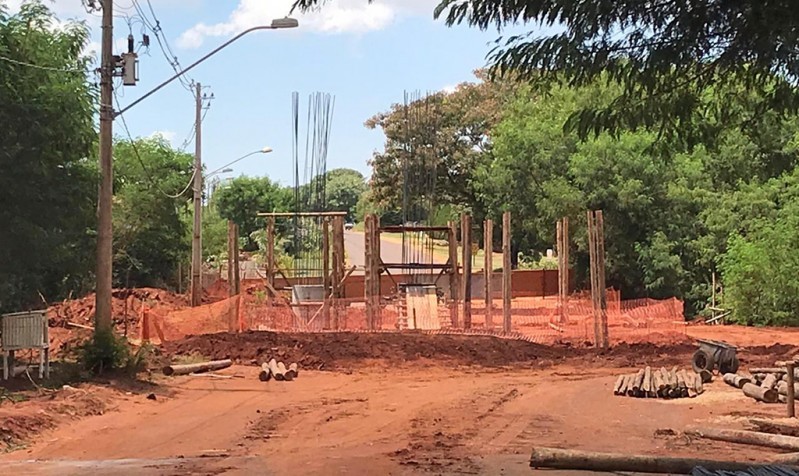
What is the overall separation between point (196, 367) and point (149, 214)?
20730 mm

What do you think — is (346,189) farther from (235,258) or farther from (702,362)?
(702,362)

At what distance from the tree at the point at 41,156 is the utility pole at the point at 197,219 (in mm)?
11384

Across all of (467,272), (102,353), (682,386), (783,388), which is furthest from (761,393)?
(102,353)

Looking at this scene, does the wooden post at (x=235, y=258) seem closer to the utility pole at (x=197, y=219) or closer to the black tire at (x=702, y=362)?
the utility pole at (x=197, y=219)

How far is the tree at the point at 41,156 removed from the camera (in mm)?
15922

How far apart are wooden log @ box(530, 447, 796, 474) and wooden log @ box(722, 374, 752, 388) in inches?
341

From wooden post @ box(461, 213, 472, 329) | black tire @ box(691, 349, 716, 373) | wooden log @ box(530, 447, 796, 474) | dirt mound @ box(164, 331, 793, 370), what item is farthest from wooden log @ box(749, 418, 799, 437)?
wooden post @ box(461, 213, 472, 329)

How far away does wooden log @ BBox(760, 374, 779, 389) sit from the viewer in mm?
15901

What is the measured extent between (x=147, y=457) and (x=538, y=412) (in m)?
6.45

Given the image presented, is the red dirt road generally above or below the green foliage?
below

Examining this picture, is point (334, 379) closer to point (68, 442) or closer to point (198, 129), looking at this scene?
point (68, 442)

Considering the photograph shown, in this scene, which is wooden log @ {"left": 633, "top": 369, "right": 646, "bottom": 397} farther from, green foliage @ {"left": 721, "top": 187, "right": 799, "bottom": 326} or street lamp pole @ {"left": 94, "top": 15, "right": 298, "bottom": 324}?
green foliage @ {"left": 721, "top": 187, "right": 799, "bottom": 326}

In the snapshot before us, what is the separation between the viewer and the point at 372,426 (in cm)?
1357

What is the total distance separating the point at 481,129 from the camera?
5400 centimetres
